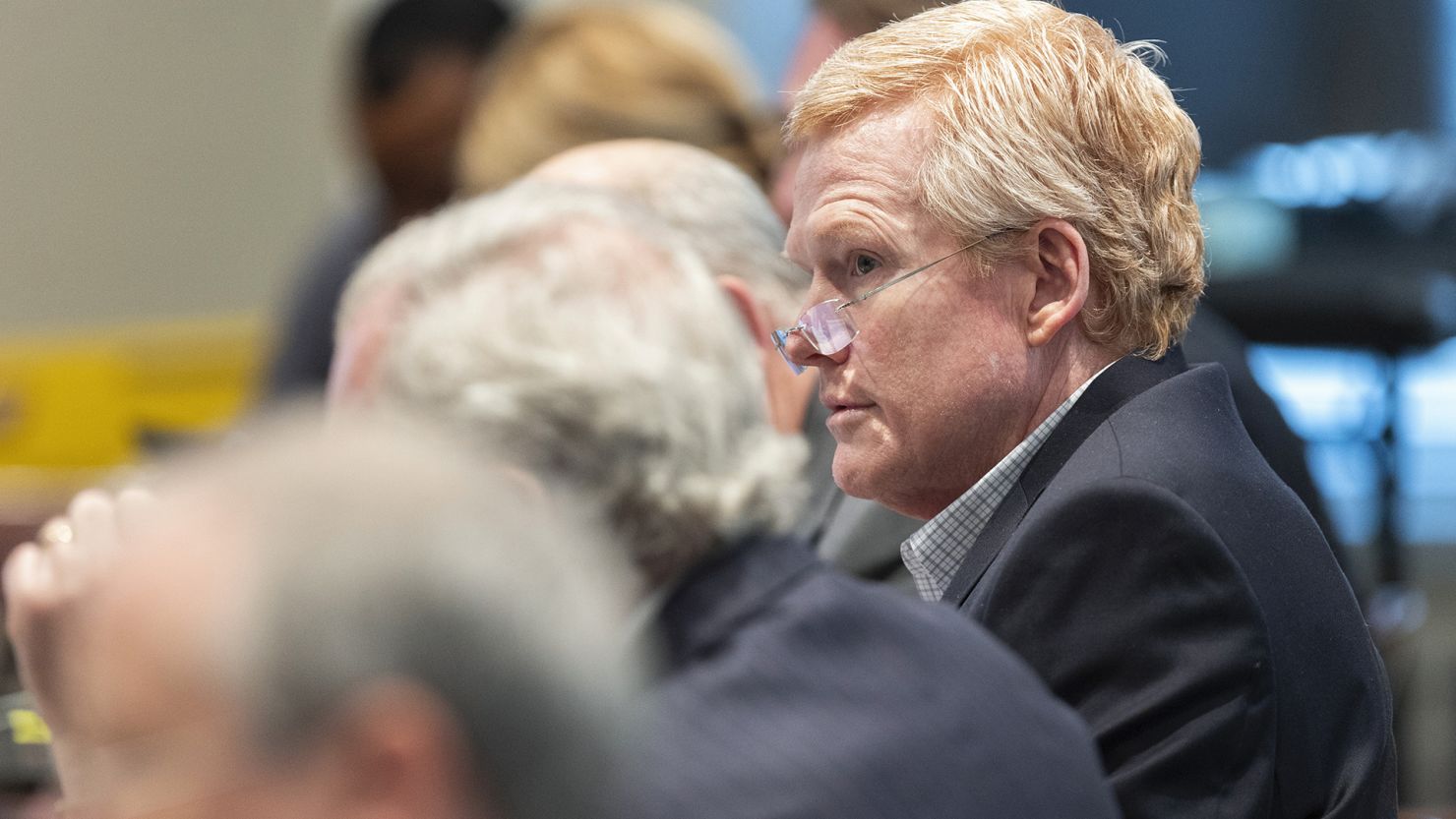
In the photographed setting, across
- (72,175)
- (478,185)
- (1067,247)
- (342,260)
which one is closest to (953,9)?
(1067,247)

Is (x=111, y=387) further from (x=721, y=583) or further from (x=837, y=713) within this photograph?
(x=837, y=713)

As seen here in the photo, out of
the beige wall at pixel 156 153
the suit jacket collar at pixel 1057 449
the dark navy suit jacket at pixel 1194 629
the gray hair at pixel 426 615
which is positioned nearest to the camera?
the gray hair at pixel 426 615

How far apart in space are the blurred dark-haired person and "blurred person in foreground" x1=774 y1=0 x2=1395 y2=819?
2.14m

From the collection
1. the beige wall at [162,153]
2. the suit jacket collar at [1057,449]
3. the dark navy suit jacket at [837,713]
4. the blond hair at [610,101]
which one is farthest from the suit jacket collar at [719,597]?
the beige wall at [162,153]

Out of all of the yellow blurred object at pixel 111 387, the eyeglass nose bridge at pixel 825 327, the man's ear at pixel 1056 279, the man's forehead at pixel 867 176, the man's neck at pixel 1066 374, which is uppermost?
the man's forehead at pixel 867 176

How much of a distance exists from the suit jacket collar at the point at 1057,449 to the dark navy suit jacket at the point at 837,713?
0.39 meters

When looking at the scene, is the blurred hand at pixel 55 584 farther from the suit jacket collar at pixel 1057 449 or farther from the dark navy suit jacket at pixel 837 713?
the suit jacket collar at pixel 1057 449

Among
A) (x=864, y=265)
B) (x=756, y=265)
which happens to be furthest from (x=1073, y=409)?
(x=756, y=265)

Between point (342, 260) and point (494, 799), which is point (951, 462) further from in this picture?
point (342, 260)

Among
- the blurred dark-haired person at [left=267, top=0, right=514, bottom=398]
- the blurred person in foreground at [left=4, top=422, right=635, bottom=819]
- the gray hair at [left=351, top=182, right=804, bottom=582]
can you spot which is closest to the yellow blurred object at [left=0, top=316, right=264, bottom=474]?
the blurred dark-haired person at [left=267, top=0, right=514, bottom=398]

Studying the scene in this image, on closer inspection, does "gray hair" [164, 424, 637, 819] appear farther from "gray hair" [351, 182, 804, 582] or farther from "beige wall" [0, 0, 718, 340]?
"beige wall" [0, 0, 718, 340]

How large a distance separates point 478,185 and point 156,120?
4425 millimetres

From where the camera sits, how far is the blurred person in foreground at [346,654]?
791 mm

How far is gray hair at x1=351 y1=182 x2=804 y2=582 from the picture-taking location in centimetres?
122
